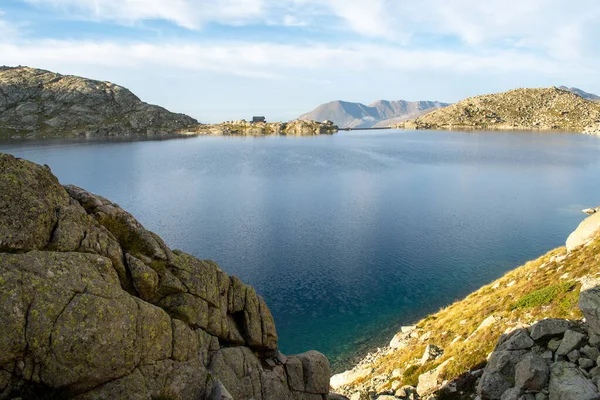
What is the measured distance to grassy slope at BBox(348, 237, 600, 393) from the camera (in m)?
29.0

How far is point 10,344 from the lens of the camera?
14.8 m

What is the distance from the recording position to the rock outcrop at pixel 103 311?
15.5 m

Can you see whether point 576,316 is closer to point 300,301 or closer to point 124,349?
point 124,349

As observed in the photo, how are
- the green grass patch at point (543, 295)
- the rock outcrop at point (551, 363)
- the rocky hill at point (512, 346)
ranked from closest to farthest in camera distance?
the rock outcrop at point (551, 363), the rocky hill at point (512, 346), the green grass patch at point (543, 295)

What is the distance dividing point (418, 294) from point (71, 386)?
50549 millimetres

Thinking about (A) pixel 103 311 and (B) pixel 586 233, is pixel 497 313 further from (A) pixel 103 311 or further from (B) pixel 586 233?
(A) pixel 103 311

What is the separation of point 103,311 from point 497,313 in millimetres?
30426

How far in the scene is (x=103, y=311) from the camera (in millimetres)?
16828

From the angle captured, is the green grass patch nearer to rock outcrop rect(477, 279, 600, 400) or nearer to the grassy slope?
the grassy slope

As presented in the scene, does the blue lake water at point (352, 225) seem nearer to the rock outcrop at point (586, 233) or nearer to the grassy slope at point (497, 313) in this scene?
the grassy slope at point (497, 313)

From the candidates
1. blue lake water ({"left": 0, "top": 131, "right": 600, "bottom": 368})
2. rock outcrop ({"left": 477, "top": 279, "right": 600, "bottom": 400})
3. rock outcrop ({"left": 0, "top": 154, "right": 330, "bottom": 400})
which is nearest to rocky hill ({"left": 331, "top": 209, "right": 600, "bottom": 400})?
rock outcrop ({"left": 477, "top": 279, "right": 600, "bottom": 400})

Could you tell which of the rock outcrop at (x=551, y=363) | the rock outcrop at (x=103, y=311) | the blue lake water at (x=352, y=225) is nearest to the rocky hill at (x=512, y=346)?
the rock outcrop at (x=551, y=363)

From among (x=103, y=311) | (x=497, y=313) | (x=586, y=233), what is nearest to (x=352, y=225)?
(x=586, y=233)

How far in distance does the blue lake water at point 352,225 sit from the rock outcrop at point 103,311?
79.9 feet
